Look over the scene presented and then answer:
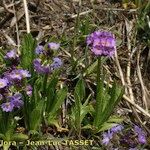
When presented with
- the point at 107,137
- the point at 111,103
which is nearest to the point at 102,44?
the point at 111,103

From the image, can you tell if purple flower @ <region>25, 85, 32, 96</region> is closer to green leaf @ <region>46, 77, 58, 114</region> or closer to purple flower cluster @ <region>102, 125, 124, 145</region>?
green leaf @ <region>46, 77, 58, 114</region>

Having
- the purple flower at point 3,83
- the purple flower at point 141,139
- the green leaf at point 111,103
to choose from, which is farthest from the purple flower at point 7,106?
the purple flower at point 141,139

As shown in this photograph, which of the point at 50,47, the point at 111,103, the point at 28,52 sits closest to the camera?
the point at 50,47

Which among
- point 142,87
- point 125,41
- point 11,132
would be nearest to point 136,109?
point 142,87

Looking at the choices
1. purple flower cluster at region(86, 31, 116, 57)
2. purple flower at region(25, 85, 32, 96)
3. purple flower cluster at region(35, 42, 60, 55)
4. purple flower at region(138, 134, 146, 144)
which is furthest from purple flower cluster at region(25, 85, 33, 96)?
purple flower at region(138, 134, 146, 144)

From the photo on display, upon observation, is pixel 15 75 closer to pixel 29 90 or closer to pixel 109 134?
pixel 29 90

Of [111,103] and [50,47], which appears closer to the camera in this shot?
[50,47]

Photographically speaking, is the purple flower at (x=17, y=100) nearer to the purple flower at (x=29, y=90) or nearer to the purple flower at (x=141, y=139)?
the purple flower at (x=29, y=90)

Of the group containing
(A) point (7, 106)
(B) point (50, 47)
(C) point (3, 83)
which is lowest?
(A) point (7, 106)

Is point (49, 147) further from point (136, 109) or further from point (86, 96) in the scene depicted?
point (136, 109)

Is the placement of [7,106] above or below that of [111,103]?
above
